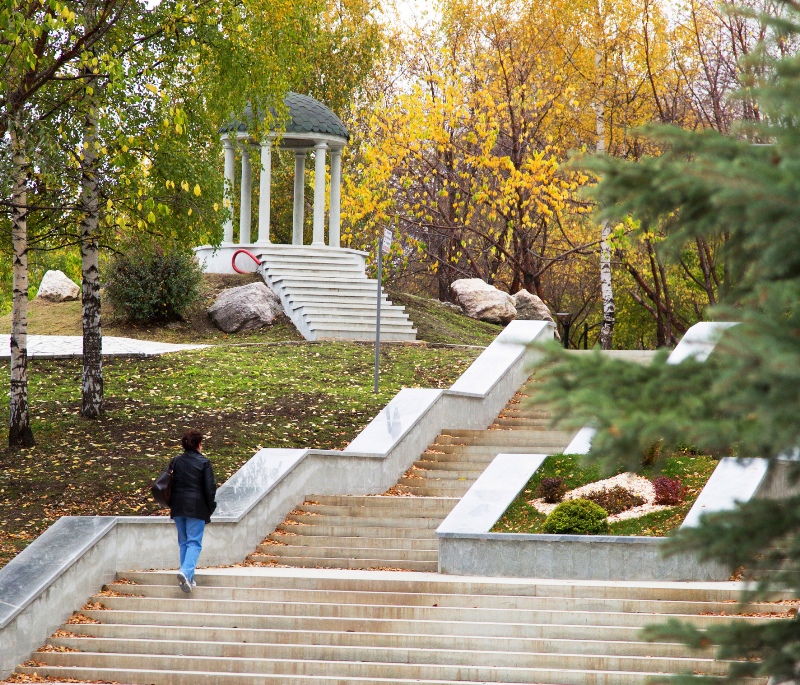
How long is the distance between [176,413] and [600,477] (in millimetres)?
6593

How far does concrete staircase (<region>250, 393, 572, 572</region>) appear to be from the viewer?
1061cm

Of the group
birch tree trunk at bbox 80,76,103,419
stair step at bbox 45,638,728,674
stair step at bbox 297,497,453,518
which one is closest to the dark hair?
stair step at bbox 45,638,728,674

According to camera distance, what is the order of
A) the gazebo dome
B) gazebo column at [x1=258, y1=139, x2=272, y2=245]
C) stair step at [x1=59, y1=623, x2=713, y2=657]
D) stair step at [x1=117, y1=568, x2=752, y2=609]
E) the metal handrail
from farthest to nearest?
gazebo column at [x1=258, y1=139, x2=272, y2=245], the metal handrail, the gazebo dome, stair step at [x1=117, y1=568, x2=752, y2=609], stair step at [x1=59, y1=623, x2=713, y2=657]

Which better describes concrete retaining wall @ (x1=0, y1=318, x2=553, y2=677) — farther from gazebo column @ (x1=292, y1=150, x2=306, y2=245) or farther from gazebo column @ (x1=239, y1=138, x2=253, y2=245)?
gazebo column @ (x1=292, y1=150, x2=306, y2=245)

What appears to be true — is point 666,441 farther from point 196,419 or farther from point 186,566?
point 196,419

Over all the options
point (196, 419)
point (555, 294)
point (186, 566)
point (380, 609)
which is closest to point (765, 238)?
point (380, 609)

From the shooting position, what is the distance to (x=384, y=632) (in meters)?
8.61

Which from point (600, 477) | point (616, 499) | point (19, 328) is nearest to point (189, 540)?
point (600, 477)

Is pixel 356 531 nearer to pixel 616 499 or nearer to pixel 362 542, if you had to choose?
pixel 362 542

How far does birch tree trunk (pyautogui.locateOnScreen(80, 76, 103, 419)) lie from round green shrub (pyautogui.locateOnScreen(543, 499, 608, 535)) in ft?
23.2

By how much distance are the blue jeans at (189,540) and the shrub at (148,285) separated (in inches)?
542

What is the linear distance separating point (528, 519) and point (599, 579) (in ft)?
3.97

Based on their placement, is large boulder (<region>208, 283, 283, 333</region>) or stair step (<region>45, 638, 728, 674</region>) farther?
large boulder (<region>208, 283, 283, 333</region>)

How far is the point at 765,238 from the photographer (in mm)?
3434
